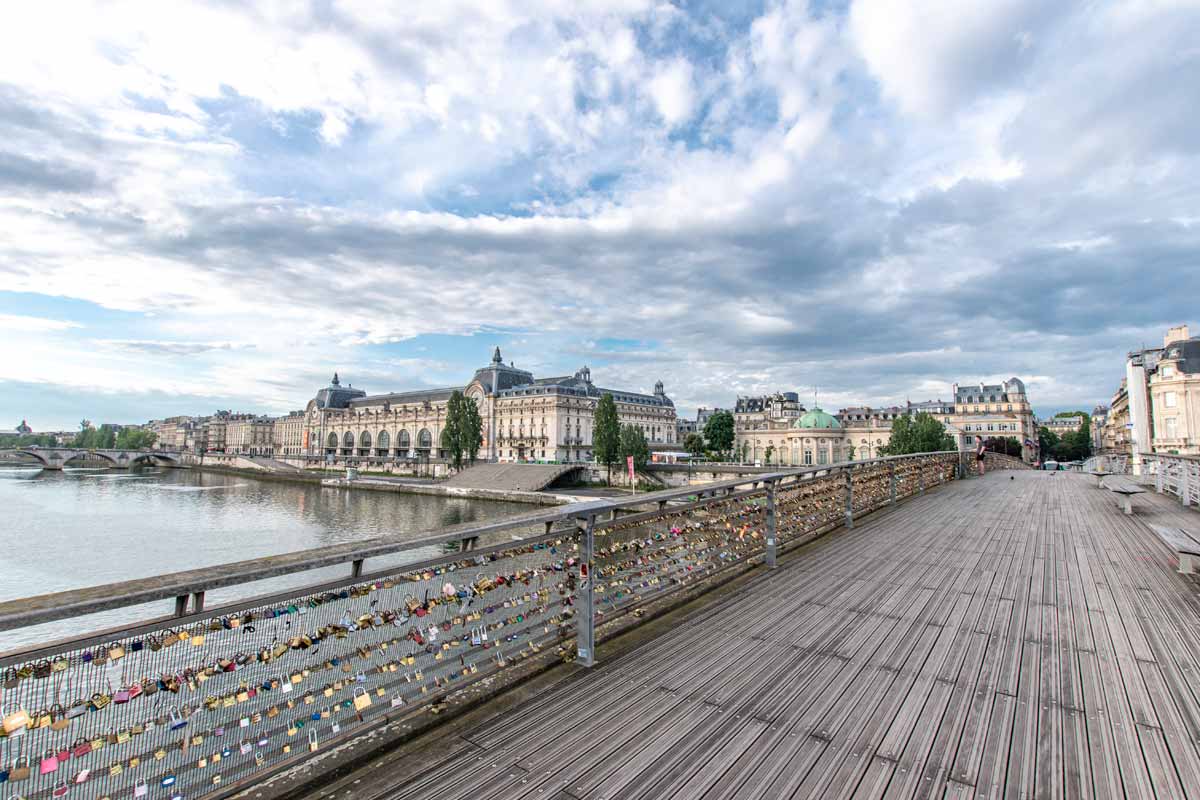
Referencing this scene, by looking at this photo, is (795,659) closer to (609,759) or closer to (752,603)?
(752,603)

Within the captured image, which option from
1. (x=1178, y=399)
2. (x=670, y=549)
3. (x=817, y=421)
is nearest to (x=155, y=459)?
(x=817, y=421)

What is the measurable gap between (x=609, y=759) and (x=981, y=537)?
29.4 feet

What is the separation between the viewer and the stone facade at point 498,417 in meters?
86.1

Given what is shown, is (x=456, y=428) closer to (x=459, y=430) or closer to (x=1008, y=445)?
(x=459, y=430)

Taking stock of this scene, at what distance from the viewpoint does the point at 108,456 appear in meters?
112

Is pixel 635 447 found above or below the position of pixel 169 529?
above

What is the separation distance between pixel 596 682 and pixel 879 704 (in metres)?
1.89

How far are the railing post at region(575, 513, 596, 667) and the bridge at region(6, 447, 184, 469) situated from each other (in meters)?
137

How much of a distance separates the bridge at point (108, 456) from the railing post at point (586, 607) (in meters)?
137

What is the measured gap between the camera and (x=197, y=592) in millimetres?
2449

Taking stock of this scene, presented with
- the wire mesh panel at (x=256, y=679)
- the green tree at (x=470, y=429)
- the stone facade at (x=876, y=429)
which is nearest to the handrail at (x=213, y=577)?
the wire mesh panel at (x=256, y=679)

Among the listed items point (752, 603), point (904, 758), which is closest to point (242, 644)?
point (904, 758)

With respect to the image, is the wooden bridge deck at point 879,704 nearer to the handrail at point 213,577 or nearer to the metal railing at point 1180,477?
the handrail at point 213,577

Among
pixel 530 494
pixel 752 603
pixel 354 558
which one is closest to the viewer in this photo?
pixel 354 558
